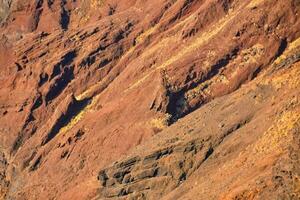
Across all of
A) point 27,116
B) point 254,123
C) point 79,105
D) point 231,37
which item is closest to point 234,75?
point 231,37

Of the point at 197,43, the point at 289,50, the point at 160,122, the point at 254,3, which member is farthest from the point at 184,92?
the point at 289,50

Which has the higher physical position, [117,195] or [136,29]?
[136,29]

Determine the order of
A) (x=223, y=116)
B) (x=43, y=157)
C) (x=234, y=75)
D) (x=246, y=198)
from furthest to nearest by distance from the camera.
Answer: (x=43, y=157), (x=234, y=75), (x=223, y=116), (x=246, y=198)

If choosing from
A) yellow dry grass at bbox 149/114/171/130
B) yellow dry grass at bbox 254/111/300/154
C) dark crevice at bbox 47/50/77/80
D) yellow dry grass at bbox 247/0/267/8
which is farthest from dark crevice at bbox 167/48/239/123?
dark crevice at bbox 47/50/77/80

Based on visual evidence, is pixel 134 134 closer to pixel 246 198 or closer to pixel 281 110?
pixel 281 110

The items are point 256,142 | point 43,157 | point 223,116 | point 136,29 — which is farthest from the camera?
point 136,29

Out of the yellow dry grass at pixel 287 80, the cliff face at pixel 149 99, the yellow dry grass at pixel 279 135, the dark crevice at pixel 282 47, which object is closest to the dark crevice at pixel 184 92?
Answer: the cliff face at pixel 149 99

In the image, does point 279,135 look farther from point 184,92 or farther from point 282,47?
point 184,92

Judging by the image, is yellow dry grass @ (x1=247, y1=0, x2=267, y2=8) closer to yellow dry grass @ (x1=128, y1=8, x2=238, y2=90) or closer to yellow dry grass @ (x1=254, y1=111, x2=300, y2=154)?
yellow dry grass @ (x1=128, y1=8, x2=238, y2=90)

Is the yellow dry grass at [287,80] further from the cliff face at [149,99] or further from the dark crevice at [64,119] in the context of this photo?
the dark crevice at [64,119]
